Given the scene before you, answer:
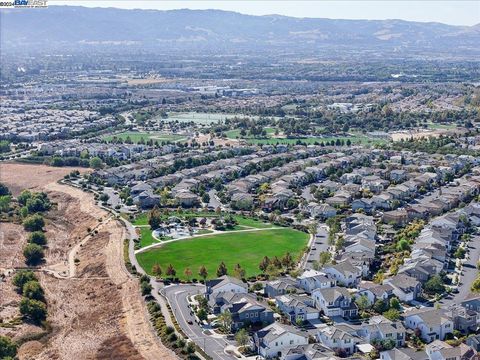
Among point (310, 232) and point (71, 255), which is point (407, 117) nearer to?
point (310, 232)

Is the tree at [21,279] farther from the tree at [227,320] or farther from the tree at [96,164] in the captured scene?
the tree at [96,164]

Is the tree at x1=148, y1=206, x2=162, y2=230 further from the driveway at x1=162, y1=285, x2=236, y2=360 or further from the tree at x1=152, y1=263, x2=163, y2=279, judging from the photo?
the driveway at x1=162, y1=285, x2=236, y2=360

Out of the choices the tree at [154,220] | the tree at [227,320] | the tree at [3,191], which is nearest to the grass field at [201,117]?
the tree at [3,191]

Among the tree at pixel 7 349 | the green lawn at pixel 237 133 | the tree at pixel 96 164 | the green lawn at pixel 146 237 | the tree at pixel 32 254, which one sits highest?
the green lawn at pixel 237 133

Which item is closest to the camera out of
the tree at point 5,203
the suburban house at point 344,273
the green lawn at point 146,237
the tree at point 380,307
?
the tree at point 380,307

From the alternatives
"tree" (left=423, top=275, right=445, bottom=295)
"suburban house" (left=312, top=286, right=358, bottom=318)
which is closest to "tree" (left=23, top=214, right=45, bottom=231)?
"suburban house" (left=312, top=286, right=358, bottom=318)

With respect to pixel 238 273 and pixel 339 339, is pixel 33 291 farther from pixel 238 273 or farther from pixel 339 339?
pixel 339 339

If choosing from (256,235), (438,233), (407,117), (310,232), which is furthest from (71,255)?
(407,117)

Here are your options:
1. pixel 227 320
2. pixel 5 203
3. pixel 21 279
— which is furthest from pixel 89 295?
pixel 5 203
